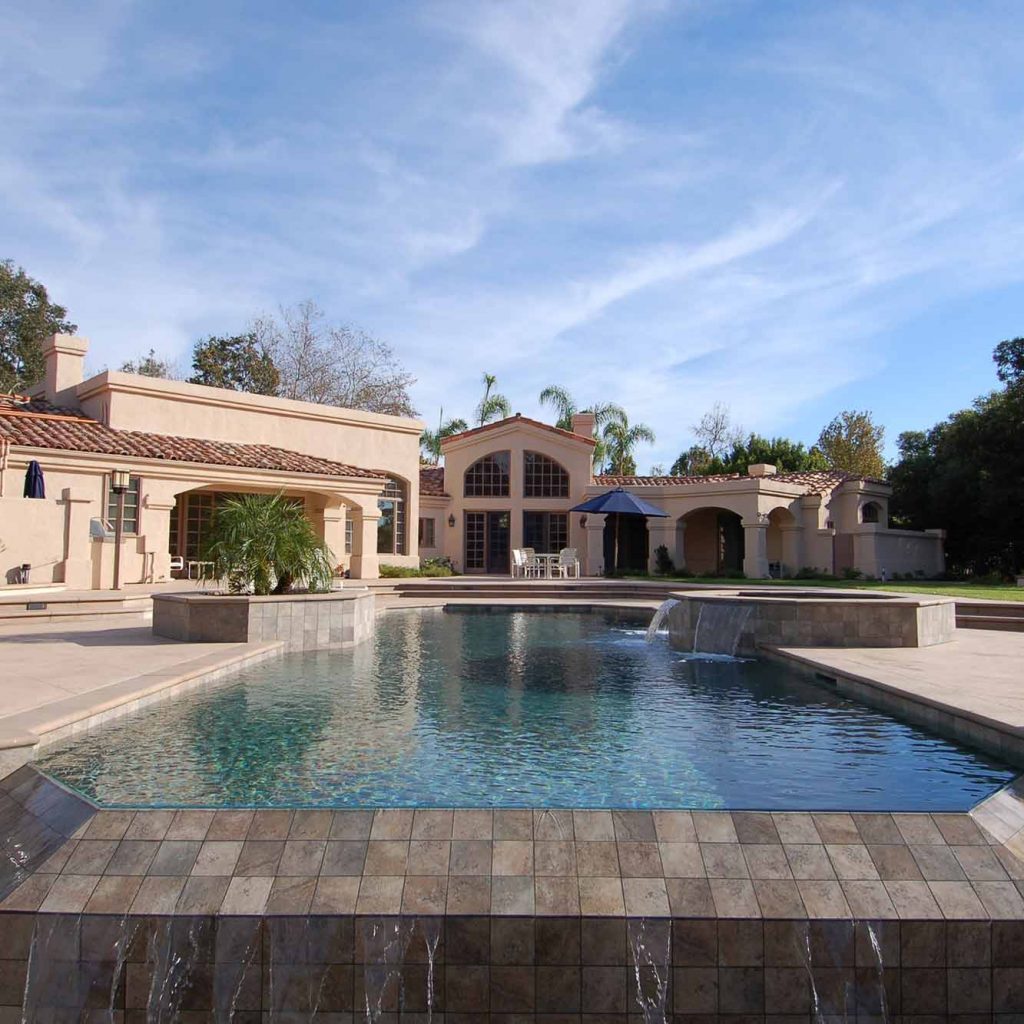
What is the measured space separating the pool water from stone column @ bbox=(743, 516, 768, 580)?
56.2 ft

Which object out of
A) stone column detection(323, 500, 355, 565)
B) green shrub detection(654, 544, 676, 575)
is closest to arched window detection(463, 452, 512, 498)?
green shrub detection(654, 544, 676, 575)

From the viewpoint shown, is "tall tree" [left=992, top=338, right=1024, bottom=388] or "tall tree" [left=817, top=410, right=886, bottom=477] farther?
"tall tree" [left=817, top=410, right=886, bottom=477]

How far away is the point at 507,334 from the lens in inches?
1084

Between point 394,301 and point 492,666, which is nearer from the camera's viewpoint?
point 492,666

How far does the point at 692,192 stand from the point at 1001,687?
9783mm

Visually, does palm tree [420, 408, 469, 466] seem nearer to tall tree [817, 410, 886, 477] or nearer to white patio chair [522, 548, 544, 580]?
white patio chair [522, 548, 544, 580]

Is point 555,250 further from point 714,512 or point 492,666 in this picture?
point 714,512

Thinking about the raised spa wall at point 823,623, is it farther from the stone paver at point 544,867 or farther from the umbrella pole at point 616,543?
the umbrella pole at point 616,543

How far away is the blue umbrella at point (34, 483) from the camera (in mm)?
15820

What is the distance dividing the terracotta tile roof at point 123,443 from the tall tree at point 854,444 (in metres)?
31.1

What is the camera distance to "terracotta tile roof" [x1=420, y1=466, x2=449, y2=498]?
1138 inches

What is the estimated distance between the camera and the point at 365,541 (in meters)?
23.2

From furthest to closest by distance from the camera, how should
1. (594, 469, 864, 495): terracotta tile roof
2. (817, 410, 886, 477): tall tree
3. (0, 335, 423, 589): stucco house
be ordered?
(817, 410, 886, 477): tall tree, (594, 469, 864, 495): terracotta tile roof, (0, 335, 423, 589): stucco house

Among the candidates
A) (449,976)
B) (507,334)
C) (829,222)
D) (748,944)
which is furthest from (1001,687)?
(507,334)
